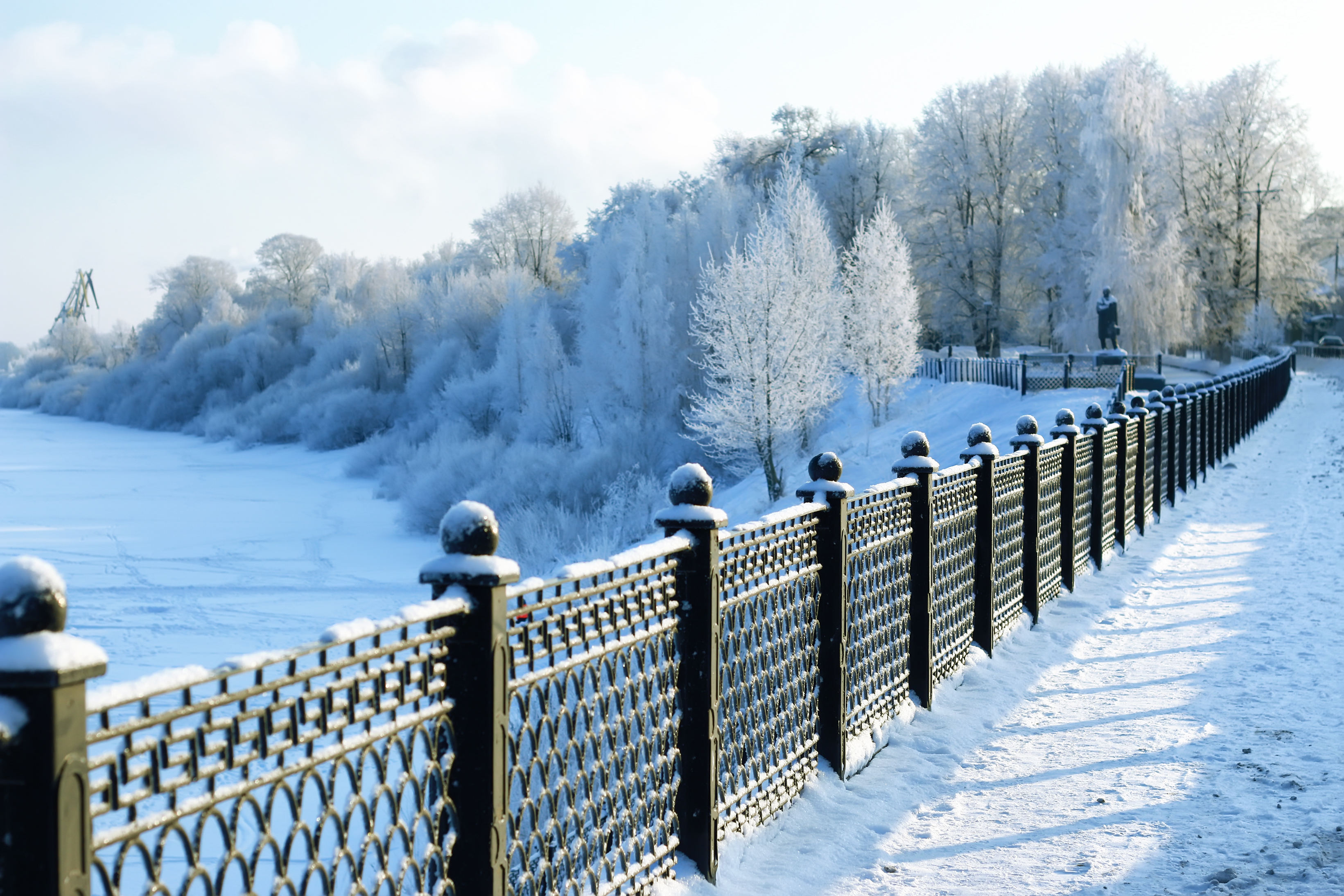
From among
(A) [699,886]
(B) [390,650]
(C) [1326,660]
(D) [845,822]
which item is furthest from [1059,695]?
(B) [390,650]

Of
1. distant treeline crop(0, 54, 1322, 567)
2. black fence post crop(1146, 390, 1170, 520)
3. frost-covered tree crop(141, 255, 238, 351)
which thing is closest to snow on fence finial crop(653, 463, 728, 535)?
black fence post crop(1146, 390, 1170, 520)

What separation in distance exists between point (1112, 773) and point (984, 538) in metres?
2.25

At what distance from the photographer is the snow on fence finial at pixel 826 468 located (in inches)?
199

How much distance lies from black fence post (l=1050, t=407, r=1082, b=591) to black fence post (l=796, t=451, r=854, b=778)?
4.78m

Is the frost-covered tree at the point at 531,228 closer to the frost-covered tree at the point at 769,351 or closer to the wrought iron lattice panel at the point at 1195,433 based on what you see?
the frost-covered tree at the point at 769,351

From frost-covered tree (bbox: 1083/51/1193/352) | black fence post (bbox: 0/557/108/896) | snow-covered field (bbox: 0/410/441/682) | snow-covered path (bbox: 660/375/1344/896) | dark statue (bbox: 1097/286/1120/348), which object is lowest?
snow-covered field (bbox: 0/410/441/682)

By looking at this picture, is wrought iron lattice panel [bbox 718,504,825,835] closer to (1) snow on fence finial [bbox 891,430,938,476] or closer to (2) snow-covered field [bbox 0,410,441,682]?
(1) snow on fence finial [bbox 891,430,938,476]

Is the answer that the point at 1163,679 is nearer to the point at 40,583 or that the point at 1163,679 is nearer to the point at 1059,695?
the point at 1059,695

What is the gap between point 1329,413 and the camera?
30.6m

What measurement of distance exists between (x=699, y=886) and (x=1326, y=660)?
4.98 meters

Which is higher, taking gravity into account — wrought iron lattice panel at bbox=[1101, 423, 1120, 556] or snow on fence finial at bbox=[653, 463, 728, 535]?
snow on fence finial at bbox=[653, 463, 728, 535]

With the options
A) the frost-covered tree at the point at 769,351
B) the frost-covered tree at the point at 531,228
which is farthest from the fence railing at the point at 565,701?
the frost-covered tree at the point at 531,228

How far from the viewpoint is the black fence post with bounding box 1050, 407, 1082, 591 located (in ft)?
31.1

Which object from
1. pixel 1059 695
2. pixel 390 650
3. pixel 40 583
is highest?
pixel 40 583
